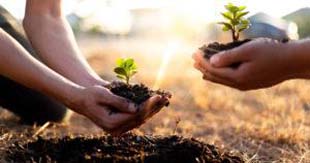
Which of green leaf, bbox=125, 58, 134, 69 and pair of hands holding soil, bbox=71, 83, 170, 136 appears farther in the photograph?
green leaf, bbox=125, 58, 134, 69

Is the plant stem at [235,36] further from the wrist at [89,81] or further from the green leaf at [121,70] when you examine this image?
the wrist at [89,81]

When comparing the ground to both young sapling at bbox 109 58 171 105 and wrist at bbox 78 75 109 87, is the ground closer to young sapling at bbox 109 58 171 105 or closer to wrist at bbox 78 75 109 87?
young sapling at bbox 109 58 171 105

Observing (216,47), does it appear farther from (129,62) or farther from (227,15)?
(129,62)

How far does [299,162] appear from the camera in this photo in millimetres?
2650

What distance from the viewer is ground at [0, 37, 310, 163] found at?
328cm

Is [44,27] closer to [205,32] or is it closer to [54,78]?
[54,78]

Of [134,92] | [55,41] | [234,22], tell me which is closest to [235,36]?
[234,22]

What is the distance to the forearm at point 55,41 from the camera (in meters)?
2.73

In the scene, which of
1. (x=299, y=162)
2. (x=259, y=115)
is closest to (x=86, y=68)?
(x=299, y=162)

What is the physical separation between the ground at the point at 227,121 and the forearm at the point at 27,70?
0.27 m

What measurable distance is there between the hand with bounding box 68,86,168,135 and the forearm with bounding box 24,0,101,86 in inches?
15.8

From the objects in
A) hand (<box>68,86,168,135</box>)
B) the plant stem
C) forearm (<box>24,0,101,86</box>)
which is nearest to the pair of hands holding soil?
hand (<box>68,86,168,135</box>)

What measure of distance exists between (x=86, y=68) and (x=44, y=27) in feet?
1.05

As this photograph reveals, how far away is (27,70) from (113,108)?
→ 409 millimetres
